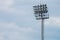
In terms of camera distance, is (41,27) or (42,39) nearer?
(42,39)

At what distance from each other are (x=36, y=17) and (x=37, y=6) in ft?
9.33

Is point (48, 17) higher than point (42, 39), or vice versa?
point (48, 17)

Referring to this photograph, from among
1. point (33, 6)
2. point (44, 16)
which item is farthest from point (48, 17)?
point (33, 6)

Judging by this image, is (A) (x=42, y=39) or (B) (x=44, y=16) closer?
(A) (x=42, y=39)

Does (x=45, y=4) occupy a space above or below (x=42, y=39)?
above

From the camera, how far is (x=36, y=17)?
45250 millimetres

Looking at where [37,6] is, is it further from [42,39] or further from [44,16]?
[42,39]

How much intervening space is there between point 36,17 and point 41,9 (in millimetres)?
2369

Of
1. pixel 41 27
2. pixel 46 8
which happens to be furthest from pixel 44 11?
pixel 41 27

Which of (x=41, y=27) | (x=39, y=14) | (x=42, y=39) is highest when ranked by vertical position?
(x=39, y=14)

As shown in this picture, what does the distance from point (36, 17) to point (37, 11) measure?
1.62 metres

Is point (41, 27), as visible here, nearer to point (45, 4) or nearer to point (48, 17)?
point (48, 17)

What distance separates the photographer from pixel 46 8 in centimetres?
4344

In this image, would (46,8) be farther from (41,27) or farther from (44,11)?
(41,27)
